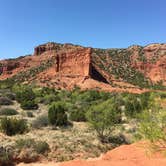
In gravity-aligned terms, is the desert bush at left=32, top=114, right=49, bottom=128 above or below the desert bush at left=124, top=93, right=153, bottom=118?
below

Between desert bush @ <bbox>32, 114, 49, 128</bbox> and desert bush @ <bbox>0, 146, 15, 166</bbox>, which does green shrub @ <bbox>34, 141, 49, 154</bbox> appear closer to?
desert bush @ <bbox>0, 146, 15, 166</bbox>

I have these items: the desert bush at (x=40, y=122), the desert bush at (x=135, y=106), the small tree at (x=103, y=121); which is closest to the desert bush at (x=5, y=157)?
the desert bush at (x=40, y=122)

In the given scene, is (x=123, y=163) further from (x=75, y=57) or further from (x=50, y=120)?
(x=75, y=57)

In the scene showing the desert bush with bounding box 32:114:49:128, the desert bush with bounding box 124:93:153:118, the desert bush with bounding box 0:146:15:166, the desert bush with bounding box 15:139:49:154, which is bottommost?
the desert bush with bounding box 0:146:15:166

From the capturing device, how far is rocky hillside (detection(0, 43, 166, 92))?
250ft

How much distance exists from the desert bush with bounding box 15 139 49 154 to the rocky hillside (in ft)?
170

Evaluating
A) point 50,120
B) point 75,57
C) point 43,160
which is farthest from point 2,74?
point 43,160

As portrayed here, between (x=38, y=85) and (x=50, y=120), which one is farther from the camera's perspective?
(x=38, y=85)

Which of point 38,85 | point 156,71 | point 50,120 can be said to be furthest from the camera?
point 156,71

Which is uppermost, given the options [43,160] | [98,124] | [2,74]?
[2,74]

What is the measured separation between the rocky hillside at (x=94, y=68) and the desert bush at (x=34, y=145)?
51.7 meters

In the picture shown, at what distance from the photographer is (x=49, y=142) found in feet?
58.0

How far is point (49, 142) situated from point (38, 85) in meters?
55.8

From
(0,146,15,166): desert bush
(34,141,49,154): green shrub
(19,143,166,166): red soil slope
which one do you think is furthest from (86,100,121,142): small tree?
(0,146,15,166): desert bush
